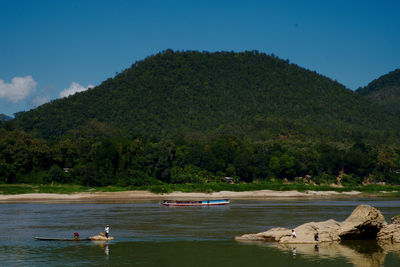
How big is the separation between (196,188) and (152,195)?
11066 mm

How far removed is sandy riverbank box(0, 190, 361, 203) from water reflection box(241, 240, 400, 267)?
223 feet

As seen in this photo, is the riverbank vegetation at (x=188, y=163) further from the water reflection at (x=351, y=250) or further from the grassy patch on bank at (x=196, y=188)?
the water reflection at (x=351, y=250)

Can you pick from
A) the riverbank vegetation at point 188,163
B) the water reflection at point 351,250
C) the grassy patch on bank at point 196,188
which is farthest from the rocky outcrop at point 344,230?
the riverbank vegetation at point 188,163

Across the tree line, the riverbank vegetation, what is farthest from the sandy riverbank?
the tree line

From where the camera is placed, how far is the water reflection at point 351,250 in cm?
3819

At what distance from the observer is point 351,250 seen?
41.9 m

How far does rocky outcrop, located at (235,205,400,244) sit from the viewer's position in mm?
44625

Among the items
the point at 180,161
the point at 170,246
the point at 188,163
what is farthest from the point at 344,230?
the point at 188,163

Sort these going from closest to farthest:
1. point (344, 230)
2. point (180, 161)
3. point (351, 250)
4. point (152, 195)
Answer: point (351, 250), point (344, 230), point (152, 195), point (180, 161)

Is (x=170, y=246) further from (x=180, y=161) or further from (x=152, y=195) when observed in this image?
(x=180, y=161)

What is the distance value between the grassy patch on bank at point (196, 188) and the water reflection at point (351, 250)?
72928 millimetres

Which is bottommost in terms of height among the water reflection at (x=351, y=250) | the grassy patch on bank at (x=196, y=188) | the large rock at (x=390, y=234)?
the water reflection at (x=351, y=250)

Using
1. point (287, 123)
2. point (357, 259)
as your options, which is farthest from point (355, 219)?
point (287, 123)

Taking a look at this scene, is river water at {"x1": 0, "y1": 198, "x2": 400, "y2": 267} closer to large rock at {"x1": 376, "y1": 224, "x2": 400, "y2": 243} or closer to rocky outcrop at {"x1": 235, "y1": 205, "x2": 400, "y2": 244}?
rocky outcrop at {"x1": 235, "y1": 205, "x2": 400, "y2": 244}
